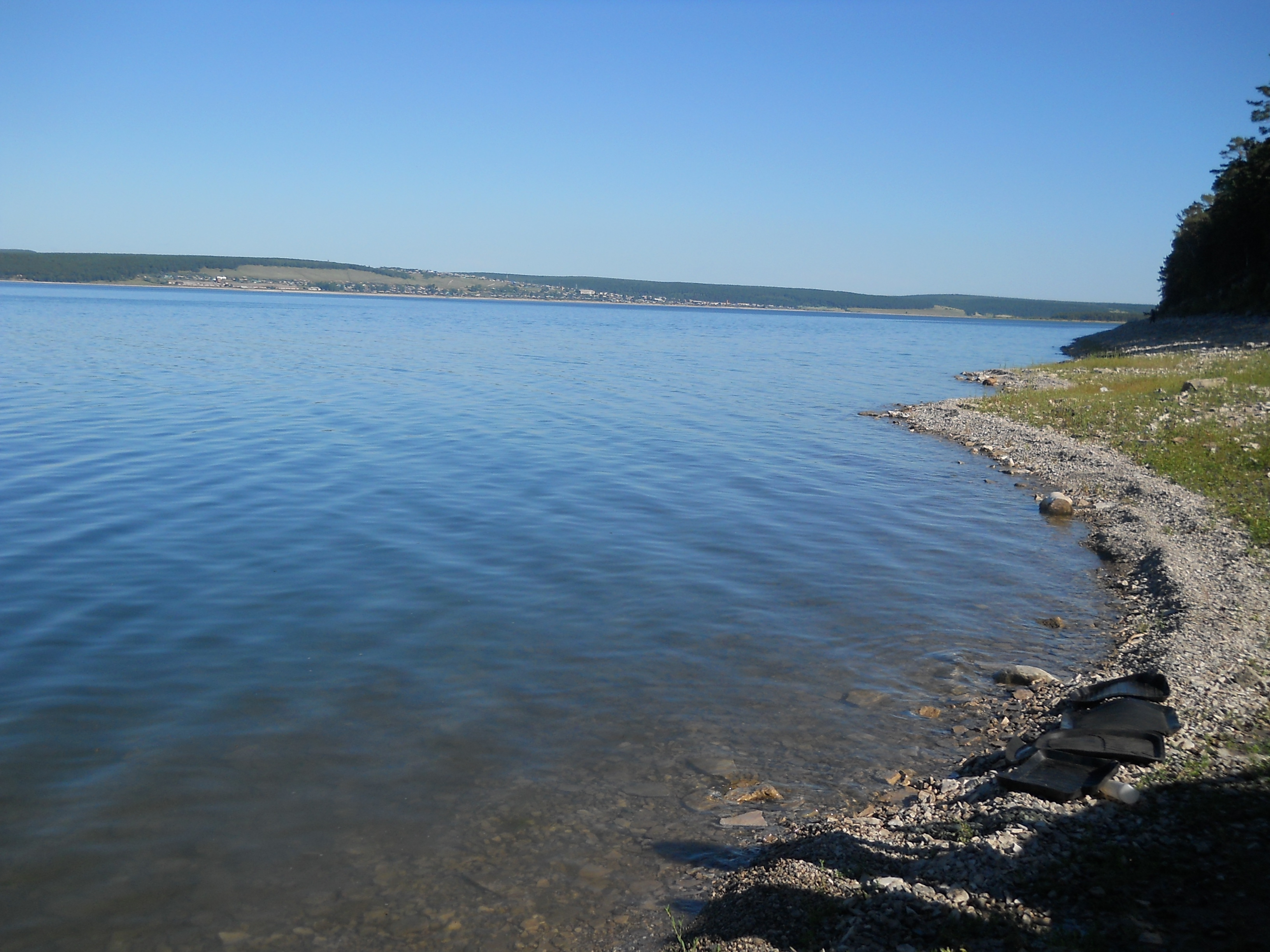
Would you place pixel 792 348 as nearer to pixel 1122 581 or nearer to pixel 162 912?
pixel 1122 581

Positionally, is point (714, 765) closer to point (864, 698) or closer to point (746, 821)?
point (746, 821)

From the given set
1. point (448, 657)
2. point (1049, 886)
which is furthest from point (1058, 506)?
point (1049, 886)

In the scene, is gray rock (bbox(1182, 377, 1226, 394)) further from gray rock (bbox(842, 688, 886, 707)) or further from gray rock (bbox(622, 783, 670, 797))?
gray rock (bbox(622, 783, 670, 797))

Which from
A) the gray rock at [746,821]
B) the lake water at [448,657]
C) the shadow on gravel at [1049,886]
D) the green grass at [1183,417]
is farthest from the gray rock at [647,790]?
the green grass at [1183,417]

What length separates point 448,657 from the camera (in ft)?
33.3

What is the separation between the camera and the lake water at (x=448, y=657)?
6344 mm

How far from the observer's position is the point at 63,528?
48.3ft

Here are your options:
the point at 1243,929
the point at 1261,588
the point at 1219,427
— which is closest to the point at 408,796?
the point at 1243,929

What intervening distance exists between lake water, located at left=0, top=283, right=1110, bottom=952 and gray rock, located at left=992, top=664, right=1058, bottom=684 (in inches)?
15.7

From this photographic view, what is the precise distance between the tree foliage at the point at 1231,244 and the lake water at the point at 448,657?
4349cm

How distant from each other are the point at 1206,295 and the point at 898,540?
2459 inches

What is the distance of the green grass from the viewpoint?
17.2 metres

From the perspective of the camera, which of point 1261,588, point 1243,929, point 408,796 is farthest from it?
point 1261,588

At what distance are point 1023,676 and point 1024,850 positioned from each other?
443 centimetres
